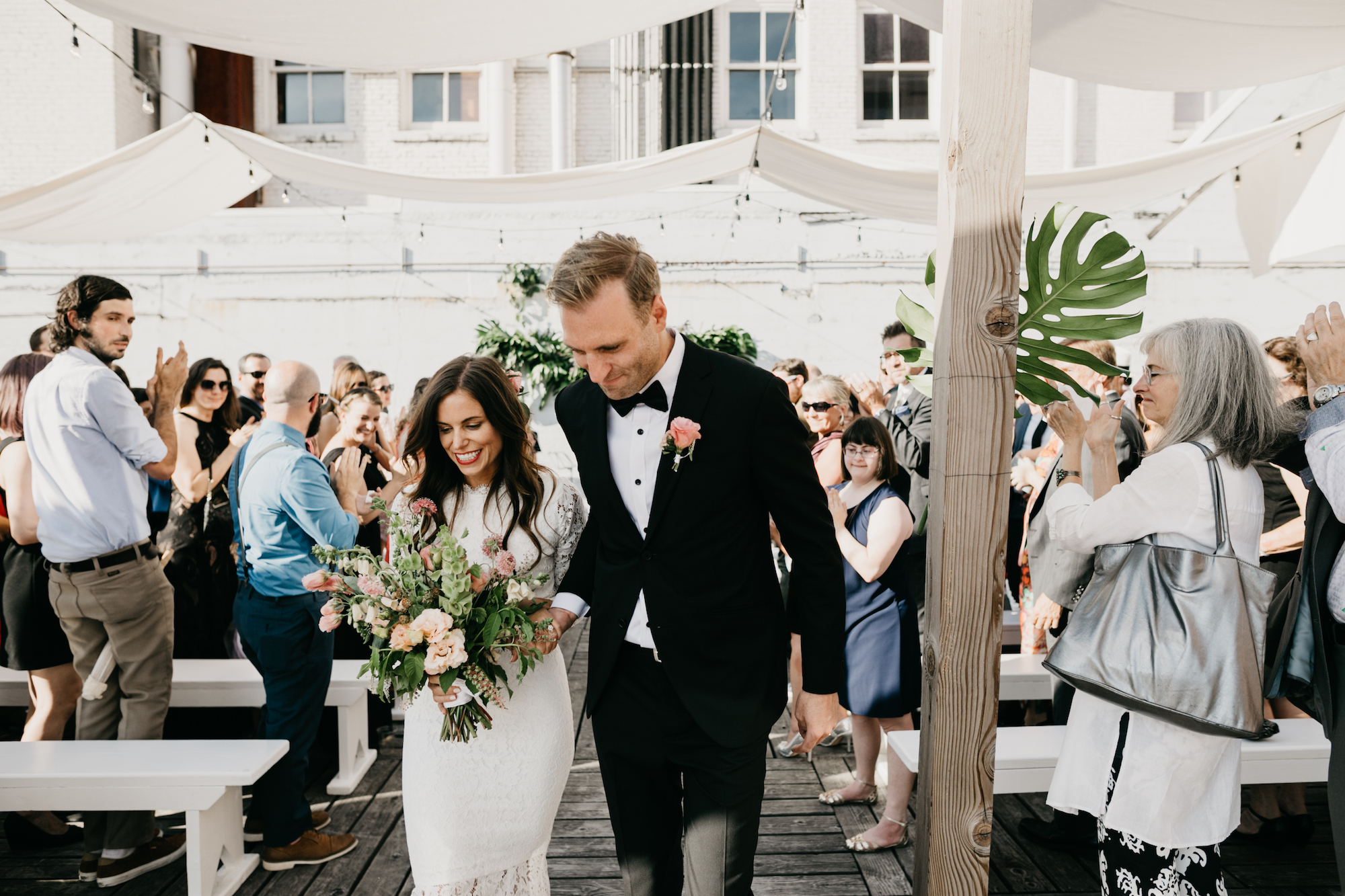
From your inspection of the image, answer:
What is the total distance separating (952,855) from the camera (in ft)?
6.55

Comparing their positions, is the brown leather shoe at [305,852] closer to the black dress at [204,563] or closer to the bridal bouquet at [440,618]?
the black dress at [204,563]

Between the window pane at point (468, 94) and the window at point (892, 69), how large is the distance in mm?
5605

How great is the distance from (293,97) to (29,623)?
11681mm

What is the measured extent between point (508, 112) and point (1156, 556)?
38.5 feet

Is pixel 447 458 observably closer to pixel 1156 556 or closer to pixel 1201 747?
pixel 1156 556

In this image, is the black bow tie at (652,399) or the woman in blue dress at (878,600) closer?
the black bow tie at (652,399)

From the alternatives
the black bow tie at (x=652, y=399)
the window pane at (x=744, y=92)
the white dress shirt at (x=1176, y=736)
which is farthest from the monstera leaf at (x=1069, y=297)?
the window pane at (x=744, y=92)

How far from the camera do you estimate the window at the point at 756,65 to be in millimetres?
12852

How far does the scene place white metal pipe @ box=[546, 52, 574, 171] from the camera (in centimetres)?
1195

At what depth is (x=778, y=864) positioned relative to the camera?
3453mm

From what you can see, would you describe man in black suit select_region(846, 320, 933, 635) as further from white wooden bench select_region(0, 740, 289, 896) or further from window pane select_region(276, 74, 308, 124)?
window pane select_region(276, 74, 308, 124)

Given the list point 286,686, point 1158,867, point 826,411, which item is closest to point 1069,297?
point 1158,867

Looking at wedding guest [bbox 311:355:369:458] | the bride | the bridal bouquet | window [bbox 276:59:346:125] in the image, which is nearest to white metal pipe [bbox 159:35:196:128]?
window [bbox 276:59:346:125]

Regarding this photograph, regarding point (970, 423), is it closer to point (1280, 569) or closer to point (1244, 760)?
point (1244, 760)
